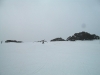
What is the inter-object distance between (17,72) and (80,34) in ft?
72.0

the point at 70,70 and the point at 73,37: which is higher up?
the point at 73,37

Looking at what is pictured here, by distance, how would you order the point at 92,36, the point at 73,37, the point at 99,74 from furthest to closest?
the point at 73,37 → the point at 92,36 → the point at 99,74

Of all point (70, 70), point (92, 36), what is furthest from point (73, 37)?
point (70, 70)

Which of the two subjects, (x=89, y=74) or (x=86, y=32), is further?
(x=86, y=32)

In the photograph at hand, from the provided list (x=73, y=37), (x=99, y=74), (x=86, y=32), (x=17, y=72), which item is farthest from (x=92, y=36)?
(x=17, y=72)

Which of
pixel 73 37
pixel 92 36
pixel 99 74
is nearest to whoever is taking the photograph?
pixel 99 74

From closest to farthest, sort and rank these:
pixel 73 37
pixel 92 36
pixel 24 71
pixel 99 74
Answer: pixel 99 74 → pixel 24 71 → pixel 92 36 → pixel 73 37

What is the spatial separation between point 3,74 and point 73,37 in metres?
23.0

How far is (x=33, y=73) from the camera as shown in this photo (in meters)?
4.25

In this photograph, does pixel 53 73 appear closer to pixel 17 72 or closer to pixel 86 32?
pixel 17 72

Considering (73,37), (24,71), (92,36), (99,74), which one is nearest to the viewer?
(99,74)

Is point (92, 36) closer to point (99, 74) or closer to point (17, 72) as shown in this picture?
point (99, 74)

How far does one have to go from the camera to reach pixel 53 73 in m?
4.27

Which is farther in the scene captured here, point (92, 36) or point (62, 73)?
point (92, 36)
